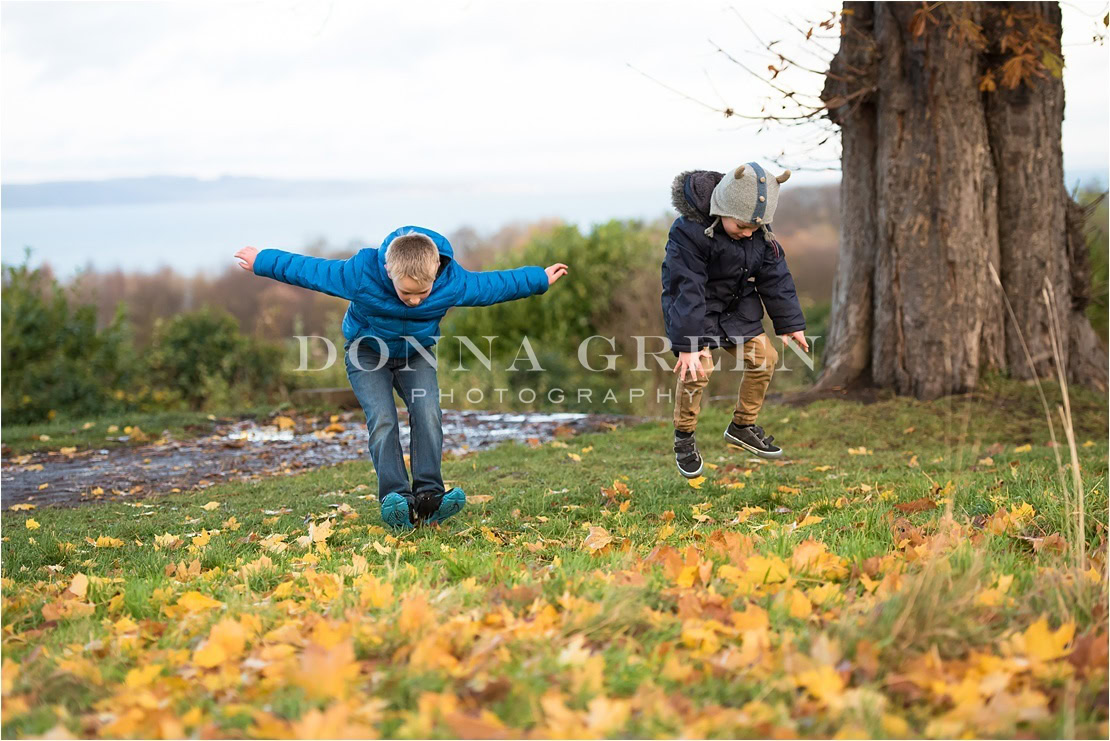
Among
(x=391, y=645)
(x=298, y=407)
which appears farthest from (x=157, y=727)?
(x=298, y=407)

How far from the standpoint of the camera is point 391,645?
9.07 ft

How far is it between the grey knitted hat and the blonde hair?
1699 millimetres

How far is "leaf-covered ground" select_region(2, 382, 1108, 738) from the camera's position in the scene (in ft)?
7.88

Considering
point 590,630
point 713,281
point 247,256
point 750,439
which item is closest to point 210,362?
point 247,256

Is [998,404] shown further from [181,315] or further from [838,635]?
[181,315]

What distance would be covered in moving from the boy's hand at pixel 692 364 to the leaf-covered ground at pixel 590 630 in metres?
0.94

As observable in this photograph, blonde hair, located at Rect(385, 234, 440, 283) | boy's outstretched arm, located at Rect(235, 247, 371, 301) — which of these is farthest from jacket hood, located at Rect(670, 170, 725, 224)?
boy's outstretched arm, located at Rect(235, 247, 371, 301)

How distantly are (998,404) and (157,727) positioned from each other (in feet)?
29.5

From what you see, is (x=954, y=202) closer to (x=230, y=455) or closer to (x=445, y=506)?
(x=445, y=506)

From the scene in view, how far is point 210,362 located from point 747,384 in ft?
38.0

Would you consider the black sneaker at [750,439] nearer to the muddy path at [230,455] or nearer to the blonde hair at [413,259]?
the blonde hair at [413,259]

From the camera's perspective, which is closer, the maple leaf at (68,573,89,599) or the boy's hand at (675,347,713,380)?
the maple leaf at (68,573,89,599)

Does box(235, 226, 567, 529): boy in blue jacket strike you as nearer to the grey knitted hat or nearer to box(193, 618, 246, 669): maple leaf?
the grey knitted hat

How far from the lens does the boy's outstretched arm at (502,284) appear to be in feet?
17.4
